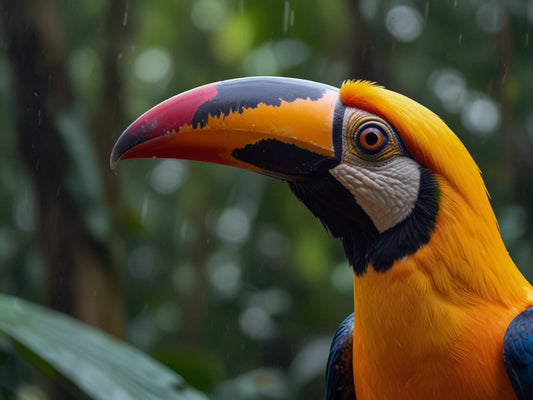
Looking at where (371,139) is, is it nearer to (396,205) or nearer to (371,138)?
(371,138)

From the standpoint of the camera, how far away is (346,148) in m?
1.81

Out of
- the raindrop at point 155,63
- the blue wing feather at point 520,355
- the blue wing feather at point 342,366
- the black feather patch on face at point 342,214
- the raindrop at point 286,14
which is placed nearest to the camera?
the blue wing feather at point 520,355

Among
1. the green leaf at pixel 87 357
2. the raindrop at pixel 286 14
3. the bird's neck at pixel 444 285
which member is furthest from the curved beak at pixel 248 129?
the raindrop at pixel 286 14

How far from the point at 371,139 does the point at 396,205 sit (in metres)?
0.18

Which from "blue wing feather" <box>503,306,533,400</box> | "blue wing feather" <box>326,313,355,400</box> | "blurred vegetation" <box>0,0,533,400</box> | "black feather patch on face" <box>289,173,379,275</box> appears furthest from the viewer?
"blurred vegetation" <box>0,0,533,400</box>

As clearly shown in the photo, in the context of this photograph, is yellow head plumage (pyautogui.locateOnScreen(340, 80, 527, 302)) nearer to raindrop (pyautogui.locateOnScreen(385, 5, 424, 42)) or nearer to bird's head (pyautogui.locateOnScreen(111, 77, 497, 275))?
bird's head (pyautogui.locateOnScreen(111, 77, 497, 275))

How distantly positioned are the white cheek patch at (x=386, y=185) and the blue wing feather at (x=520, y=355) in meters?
0.39

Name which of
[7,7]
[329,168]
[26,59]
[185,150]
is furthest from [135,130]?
[7,7]

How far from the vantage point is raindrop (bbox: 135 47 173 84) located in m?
8.22

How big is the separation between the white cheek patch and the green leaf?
0.82 meters

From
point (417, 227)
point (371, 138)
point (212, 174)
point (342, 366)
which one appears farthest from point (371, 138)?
point (212, 174)

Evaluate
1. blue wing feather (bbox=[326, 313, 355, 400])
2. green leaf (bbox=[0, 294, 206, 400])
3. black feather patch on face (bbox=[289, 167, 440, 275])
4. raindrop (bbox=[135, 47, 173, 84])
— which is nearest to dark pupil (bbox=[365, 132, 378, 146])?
black feather patch on face (bbox=[289, 167, 440, 275])

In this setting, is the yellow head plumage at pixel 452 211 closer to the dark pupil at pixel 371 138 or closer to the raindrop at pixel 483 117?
the dark pupil at pixel 371 138

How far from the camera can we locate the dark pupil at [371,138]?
178 cm
